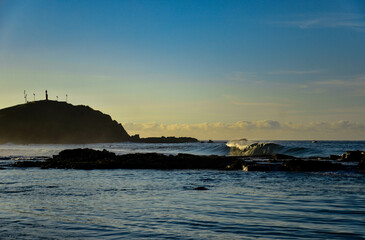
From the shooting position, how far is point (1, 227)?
1332 cm

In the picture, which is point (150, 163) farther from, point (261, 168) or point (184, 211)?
point (184, 211)

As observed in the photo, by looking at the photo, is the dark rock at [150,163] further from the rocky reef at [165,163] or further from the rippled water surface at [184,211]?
the rippled water surface at [184,211]

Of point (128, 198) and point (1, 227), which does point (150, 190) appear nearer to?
point (128, 198)

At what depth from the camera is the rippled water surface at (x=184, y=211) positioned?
12.6 m

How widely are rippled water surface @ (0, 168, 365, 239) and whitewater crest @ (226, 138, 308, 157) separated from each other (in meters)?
46.4

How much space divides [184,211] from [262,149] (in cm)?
6370

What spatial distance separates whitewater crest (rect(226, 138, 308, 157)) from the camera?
71.1 meters

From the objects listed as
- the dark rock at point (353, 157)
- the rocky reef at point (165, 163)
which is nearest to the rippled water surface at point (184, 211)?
the rocky reef at point (165, 163)

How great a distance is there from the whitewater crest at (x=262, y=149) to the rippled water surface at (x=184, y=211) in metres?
46.4

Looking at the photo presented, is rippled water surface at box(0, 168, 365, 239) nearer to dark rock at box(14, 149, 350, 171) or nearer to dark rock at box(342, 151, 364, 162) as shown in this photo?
dark rock at box(14, 149, 350, 171)

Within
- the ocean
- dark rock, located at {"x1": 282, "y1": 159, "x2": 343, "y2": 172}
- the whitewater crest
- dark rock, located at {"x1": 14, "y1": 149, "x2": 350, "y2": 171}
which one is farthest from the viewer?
the whitewater crest

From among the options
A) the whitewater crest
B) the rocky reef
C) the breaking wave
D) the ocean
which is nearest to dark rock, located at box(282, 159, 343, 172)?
the rocky reef

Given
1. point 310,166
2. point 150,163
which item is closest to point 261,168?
point 310,166

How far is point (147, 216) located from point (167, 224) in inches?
62.7
